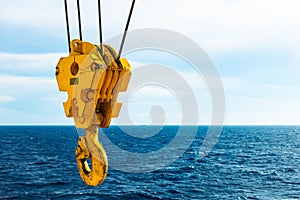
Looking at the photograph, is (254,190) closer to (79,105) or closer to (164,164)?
(164,164)

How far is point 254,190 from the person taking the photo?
185 feet

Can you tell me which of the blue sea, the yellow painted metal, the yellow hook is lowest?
the blue sea

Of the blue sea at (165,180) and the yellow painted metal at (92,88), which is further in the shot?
the blue sea at (165,180)

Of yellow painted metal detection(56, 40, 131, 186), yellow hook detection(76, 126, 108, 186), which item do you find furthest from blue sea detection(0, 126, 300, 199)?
yellow painted metal detection(56, 40, 131, 186)

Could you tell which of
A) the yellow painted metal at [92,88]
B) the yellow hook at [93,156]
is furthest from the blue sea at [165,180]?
the yellow painted metal at [92,88]

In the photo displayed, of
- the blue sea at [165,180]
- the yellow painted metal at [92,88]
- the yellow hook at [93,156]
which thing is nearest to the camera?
the yellow painted metal at [92,88]

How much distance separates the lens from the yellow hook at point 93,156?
397 centimetres

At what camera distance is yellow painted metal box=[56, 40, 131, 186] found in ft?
12.3

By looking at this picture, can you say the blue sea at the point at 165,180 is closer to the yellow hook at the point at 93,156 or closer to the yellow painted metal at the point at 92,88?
the yellow hook at the point at 93,156

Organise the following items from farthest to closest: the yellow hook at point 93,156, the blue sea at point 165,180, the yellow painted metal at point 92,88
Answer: the blue sea at point 165,180 → the yellow hook at point 93,156 → the yellow painted metal at point 92,88

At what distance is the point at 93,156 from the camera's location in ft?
13.3

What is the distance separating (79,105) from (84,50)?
591 millimetres

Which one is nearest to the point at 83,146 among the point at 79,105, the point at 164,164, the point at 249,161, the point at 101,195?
the point at 79,105

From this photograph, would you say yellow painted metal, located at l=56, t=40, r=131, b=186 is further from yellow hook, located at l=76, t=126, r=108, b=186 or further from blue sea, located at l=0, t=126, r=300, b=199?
blue sea, located at l=0, t=126, r=300, b=199
